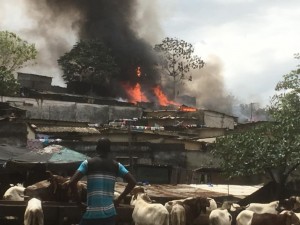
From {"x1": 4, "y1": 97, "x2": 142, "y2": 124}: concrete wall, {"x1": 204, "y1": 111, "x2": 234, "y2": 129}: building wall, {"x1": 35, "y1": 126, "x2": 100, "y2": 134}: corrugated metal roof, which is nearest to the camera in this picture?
{"x1": 35, "y1": 126, "x2": 100, "y2": 134}: corrugated metal roof

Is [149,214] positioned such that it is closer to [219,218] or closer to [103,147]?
[219,218]

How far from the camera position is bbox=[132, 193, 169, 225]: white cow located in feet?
36.4

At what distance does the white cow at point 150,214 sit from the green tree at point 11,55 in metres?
36.7

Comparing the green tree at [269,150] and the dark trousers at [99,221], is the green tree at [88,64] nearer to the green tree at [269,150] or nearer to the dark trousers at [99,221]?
the green tree at [269,150]

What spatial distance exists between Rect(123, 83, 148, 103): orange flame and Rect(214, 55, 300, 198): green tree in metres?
47.4

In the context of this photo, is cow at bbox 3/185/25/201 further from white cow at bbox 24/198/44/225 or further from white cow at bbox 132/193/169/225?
white cow at bbox 132/193/169/225

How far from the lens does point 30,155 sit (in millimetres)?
16531

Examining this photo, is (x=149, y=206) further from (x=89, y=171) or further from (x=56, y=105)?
(x=56, y=105)

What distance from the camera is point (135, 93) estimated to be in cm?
7356

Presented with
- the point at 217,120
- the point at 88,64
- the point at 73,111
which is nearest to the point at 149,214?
the point at 73,111

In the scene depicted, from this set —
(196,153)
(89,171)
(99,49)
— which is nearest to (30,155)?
(89,171)

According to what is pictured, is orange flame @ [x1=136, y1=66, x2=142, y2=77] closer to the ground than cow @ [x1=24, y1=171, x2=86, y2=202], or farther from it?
farther from it

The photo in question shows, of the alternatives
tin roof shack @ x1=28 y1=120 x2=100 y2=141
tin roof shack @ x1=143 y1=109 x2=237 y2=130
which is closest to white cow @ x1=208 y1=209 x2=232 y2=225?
tin roof shack @ x1=28 y1=120 x2=100 y2=141

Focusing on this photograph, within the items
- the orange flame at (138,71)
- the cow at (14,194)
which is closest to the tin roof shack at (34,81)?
the orange flame at (138,71)
